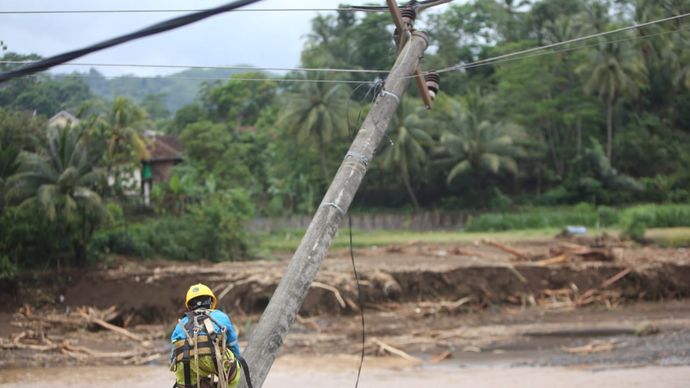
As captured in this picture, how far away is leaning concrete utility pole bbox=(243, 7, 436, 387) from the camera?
24.0ft

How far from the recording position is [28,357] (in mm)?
26719

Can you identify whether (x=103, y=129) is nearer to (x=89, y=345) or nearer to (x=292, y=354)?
(x=89, y=345)

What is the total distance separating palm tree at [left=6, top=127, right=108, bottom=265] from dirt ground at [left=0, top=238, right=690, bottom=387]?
2.60 meters

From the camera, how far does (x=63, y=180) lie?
3278cm

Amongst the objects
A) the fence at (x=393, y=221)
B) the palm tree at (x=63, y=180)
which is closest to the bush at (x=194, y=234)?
the palm tree at (x=63, y=180)

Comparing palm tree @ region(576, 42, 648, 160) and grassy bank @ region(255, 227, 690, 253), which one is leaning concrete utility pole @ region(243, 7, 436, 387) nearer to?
grassy bank @ region(255, 227, 690, 253)

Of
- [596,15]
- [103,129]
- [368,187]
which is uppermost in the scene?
[596,15]

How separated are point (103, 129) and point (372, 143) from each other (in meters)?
30.0

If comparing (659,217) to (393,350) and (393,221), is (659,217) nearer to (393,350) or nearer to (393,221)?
(393,221)

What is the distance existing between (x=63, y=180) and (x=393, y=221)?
34.9 metres

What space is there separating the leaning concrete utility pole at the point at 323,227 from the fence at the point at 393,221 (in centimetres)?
5419

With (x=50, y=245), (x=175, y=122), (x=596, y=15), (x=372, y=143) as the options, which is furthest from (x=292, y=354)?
(x=175, y=122)

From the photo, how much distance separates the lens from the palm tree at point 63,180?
1278 inches

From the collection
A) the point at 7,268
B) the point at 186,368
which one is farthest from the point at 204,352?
the point at 7,268
